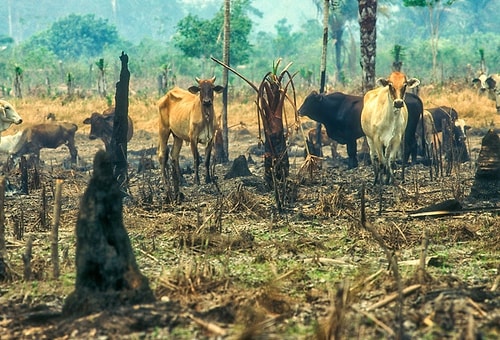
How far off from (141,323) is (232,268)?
2.49 m

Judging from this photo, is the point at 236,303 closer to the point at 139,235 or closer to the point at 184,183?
Result: the point at 139,235

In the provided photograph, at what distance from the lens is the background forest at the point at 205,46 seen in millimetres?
47906

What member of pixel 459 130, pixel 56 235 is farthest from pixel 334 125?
pixel 56 235

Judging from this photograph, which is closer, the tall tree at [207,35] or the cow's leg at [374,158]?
the cow's leg at [374,158]

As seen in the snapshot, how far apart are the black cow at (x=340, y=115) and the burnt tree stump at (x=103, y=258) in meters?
12.0

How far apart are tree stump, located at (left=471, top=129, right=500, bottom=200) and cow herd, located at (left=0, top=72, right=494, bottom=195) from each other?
1.42 meters

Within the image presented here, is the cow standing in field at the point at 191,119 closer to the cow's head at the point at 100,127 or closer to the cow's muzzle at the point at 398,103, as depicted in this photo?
the cow's muzzle at the point at 398,103

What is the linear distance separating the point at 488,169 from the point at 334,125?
7.60 meters

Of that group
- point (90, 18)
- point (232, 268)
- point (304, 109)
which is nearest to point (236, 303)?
point (232, 268)

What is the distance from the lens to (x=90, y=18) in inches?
2911

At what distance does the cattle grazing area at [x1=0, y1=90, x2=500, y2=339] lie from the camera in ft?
21.9

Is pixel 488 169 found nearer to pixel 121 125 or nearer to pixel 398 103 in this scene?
pixel 398 103

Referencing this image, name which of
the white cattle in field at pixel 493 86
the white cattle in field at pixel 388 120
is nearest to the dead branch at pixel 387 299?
the white cattle in field at pixel 388 120

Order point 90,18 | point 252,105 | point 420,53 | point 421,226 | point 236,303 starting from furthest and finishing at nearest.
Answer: point 90,18, point 420,53, point 252,105, point 421,226, point 236,303
